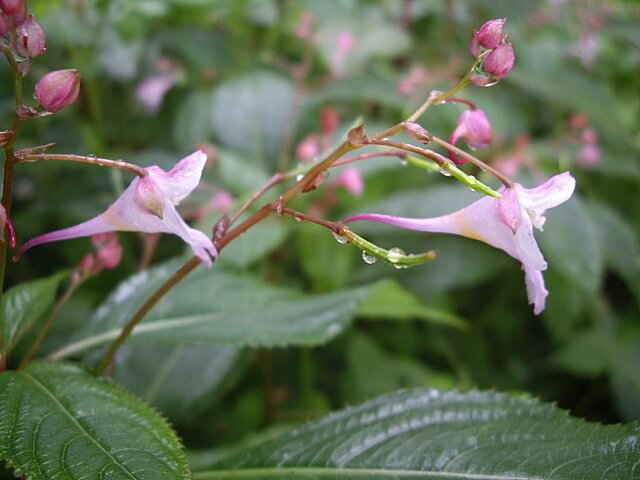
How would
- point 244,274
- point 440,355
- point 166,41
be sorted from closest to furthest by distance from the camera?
point 244,274 < point 440,355 < point 166,41

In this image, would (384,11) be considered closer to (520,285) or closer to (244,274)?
(520,285)

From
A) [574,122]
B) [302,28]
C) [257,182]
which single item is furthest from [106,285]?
[574,122]

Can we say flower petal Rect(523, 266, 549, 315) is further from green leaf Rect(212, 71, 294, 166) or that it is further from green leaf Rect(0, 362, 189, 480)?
green leaf Rect(212, 71, 294, 166)

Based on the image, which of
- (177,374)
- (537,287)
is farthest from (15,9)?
(177,374)

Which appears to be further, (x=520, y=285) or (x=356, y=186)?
(x=520, y=285)

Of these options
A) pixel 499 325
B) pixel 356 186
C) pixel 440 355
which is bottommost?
pixel 440 355

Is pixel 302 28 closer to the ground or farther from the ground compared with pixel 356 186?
farther from the ground
